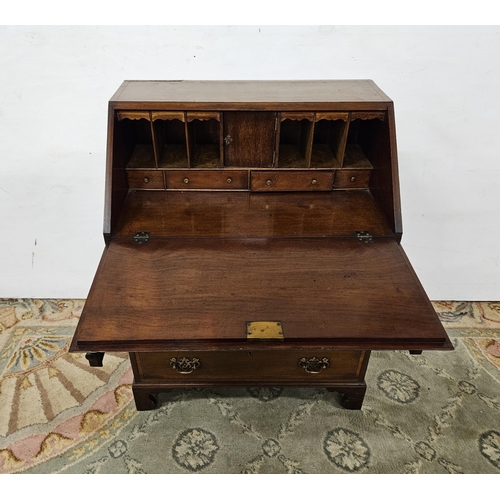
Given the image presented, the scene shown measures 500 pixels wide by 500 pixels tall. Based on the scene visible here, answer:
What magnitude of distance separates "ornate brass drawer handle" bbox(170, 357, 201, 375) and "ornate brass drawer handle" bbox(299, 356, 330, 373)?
43cm

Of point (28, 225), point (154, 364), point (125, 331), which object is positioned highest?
point (125, 331)

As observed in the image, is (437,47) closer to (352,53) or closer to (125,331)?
(352,53)

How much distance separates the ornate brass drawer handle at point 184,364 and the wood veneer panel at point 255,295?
0.43 metres

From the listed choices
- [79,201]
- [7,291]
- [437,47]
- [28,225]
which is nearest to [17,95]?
[79,201]

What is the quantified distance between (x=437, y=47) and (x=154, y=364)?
179 cm

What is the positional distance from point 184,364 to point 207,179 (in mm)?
744

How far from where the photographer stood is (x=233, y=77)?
1787mm

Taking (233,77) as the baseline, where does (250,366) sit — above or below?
below

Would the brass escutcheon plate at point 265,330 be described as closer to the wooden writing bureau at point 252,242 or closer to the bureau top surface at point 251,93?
the wooden writing bureau at point 252,242

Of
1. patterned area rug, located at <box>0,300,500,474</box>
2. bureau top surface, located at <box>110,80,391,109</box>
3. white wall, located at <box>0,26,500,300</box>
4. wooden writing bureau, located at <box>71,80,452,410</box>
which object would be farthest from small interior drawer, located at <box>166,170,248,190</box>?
patterned area rug, located at <box>0,300,500,474</box>

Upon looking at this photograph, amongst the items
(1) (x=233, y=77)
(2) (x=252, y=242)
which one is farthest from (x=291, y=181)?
(1) (x=233, y=77)

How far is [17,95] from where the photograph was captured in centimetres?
180

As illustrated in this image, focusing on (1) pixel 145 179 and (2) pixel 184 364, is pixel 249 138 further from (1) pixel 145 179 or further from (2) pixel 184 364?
(2) pixel 184 364

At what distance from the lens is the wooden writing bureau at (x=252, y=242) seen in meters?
1.19
